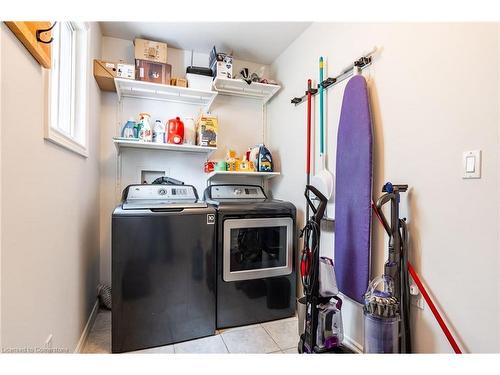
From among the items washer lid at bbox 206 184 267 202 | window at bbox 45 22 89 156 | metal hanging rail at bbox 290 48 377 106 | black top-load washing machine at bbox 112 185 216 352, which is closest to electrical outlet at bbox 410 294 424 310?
black top-load washing machine at bbox 112 185 216 352

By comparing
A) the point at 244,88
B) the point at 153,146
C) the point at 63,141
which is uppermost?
the point at 244,88

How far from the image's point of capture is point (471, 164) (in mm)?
1043

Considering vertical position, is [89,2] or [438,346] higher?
[89,2]

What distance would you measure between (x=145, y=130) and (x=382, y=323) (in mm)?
2247

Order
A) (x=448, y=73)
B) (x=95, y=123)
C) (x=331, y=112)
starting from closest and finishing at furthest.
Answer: (x=448, y=73) → (x=331, y=112) → (x=95, y=123)

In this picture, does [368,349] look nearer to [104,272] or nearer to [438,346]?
[438,346]

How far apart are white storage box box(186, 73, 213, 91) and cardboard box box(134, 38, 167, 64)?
291 millimetres

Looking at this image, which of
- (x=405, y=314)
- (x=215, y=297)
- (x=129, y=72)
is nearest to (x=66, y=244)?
(x=215, y=297)

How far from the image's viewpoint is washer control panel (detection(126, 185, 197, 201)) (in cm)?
203

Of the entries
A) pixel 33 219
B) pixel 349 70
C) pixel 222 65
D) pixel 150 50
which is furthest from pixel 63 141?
Answer: pixel 349 70

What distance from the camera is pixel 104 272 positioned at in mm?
2375

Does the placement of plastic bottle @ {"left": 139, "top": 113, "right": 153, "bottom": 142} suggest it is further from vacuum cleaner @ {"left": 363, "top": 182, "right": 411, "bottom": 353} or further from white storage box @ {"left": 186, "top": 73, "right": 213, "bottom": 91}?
vacuum cleaner @ {"left": 363, "top": 182, "right": 411, "bottom": 353}

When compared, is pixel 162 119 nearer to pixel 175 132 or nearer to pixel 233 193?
pixel 175 132

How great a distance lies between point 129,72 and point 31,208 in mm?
1637
